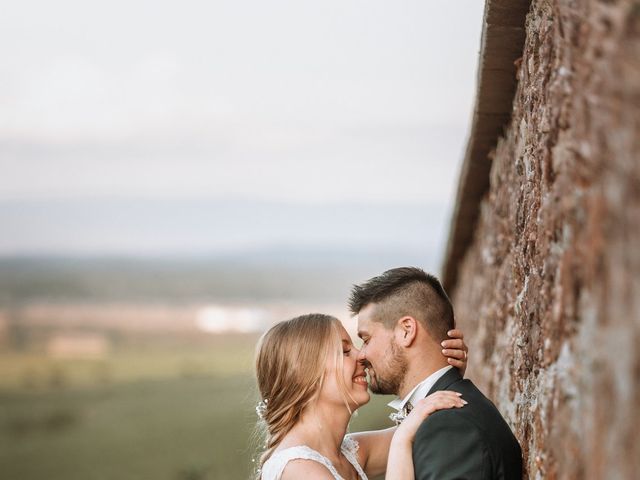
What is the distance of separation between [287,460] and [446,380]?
812 millimetres

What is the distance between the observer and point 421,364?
10.6 ft

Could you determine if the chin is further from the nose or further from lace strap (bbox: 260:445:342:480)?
lace strap (bbox: 260:445:342:480)

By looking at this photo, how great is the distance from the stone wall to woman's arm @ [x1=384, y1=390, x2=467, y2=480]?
1.02ft

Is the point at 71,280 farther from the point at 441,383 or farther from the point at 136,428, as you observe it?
the point at 441,383

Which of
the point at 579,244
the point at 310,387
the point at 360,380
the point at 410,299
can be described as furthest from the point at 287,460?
the point at 579,244

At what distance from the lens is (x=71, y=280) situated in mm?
26797

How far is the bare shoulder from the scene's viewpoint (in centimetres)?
320

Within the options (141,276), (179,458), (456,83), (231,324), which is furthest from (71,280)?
(456,83)

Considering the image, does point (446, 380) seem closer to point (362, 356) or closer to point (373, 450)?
point (362, 356)

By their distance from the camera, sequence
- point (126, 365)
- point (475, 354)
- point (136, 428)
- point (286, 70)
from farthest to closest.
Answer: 1. point (126, 365)
2. point (136, 428)
3. point (286, 70)
4. point (475, 354)

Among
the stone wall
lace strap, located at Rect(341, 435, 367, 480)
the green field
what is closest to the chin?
lace strap, located at Rect(341, 435, 367, 480)

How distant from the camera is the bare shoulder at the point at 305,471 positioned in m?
3.20

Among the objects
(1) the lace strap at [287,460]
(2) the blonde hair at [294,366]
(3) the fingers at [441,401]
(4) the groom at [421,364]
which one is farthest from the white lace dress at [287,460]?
(3) the fingers at [441,401]

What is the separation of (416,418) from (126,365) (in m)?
23.5
